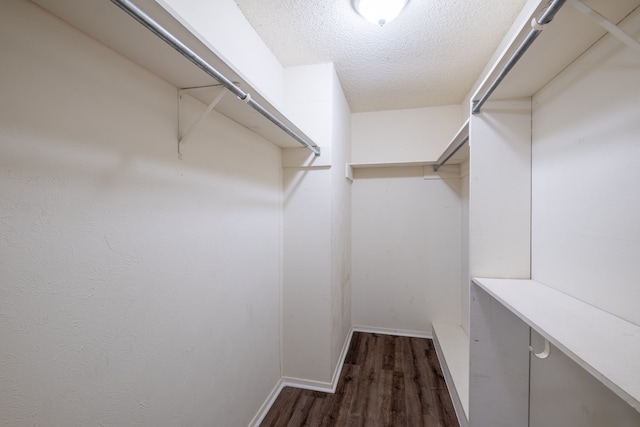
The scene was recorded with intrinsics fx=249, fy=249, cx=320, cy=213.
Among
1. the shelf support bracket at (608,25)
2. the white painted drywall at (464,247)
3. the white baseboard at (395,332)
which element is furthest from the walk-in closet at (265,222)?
the white baseboard at (395,332)

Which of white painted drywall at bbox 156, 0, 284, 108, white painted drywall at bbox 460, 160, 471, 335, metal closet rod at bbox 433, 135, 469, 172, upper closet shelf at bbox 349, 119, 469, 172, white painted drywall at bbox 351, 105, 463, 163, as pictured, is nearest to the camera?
white painted drywall at bbox 156, 0, 284, 108

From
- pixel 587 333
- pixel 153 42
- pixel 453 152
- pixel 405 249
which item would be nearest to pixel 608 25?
pixel 587 333

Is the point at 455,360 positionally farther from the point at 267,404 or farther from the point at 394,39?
the point at 394,39

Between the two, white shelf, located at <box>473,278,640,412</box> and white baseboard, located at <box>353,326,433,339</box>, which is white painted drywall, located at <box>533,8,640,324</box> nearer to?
white shelf, located at <box>473,278,640,412</box>

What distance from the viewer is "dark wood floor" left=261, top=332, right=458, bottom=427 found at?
175 cm

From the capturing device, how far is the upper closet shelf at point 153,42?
0.64m

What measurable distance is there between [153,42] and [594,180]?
1.63 m

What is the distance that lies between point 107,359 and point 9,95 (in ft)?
2.56

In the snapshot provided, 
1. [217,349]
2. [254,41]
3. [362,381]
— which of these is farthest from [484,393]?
[254,41]

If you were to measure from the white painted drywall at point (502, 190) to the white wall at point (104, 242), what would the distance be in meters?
1.42

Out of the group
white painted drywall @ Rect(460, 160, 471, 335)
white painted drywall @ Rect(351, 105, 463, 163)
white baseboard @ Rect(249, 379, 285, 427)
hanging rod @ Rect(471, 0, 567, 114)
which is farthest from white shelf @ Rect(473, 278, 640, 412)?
white painted drywall @ Rect(351, 105, 463, 163)

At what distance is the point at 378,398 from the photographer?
1961 mm

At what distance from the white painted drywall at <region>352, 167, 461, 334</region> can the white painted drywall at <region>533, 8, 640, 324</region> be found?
163 cm

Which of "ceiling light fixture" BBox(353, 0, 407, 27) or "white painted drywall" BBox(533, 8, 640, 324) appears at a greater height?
"ceiling light fixture" BBox(353, 0, 407, 27)
